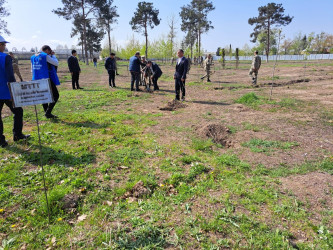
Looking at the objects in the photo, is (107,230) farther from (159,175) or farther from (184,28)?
(184,28)

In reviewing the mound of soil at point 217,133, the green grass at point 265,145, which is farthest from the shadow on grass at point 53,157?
the green grass at point 265,145

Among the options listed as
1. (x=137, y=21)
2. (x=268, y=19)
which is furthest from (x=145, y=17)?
(x=268, y=19)

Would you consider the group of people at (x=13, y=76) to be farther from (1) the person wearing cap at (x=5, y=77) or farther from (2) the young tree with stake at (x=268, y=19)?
(2) the young tree with stake at (x=268, y=19)

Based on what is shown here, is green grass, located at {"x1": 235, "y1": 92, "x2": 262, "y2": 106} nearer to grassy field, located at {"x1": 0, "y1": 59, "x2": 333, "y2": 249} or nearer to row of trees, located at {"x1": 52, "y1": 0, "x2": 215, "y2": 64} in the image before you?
grassy field, located at {"x1": 0, "y1": 59, "x2": 333, "y2": 249}

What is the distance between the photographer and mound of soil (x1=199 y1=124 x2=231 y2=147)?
5.56m

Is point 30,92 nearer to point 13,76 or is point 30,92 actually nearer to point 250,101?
point 13,76

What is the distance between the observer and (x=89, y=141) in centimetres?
544

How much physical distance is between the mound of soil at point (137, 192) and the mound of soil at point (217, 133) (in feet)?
8.48

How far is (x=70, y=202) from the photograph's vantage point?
130 inches

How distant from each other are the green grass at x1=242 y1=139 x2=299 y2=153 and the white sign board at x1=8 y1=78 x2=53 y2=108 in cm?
A: 423

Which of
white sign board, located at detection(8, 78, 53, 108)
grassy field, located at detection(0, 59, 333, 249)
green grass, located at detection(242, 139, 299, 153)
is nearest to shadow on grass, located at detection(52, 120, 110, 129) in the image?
grassy field, located at detection(0, 59, 333, 249)

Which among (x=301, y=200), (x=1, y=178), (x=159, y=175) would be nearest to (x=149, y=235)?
(x=159, y=175)

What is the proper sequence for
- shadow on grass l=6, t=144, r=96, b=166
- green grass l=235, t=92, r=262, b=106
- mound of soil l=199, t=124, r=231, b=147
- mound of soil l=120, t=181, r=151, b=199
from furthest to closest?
green grass l=235, t=92, r=262, b=106 → mound of soil l=199, t=124, r=231, b=147 → shadow on grass l=6, t=144, r=96, b=166 → mound of soil l=120, t=181, r=151, b=199

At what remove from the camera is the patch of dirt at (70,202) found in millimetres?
3233
